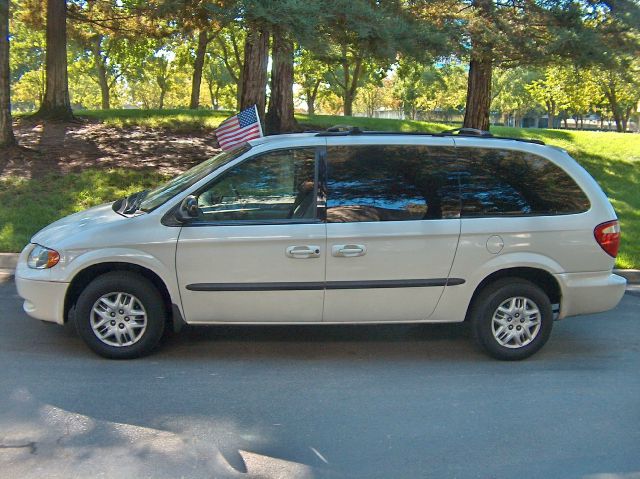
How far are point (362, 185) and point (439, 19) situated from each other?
7918 mm

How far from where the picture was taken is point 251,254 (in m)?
4.74

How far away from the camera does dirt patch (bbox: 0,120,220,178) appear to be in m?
12.2

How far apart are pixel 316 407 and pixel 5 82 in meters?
10.9

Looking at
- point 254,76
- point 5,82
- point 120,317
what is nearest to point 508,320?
point 120,317

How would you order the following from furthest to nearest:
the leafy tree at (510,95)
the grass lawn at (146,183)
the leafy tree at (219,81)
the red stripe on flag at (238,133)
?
the leafy tree at (510,95) < the leafy tree at (219,81) < the red stripe on flag at (238,133) < the grass lawn at (146,183)

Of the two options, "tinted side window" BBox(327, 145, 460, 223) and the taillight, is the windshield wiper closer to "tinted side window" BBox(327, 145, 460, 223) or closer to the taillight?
"tinted side window" BBox(327, 145, 460, 223)

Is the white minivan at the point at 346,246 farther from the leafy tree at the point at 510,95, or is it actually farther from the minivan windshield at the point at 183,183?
the leafy tree at the point at 510,95

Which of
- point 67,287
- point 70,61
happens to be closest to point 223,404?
point 67,287

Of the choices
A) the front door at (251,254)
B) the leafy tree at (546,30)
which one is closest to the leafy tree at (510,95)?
the leafy tree at (546,30)

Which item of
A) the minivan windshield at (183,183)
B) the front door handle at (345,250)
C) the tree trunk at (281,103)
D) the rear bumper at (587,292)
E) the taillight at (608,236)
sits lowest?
the rear bumper at (587,292)

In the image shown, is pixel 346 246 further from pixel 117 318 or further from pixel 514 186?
pixel 117 318

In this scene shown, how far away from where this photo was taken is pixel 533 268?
5.01 meters

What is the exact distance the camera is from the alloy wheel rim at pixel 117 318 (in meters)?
4.77

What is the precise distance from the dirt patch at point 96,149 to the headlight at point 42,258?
7376 millimetres
